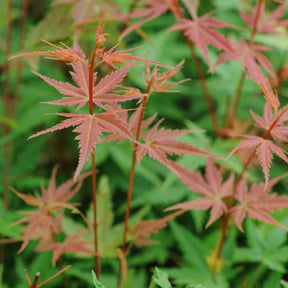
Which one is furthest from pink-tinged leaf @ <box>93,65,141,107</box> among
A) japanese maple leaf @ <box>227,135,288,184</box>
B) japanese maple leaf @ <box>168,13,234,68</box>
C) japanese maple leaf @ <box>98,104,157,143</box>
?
japanese maple leaf @ <box>168,13,234,68</box>

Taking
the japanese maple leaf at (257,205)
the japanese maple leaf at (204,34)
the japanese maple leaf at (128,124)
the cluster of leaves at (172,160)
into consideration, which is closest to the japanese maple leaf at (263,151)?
the cluster of leaves at (172,160)

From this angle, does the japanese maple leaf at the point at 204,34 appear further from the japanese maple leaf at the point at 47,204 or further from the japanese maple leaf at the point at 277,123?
the japanese maple leaf at the point at 47,204

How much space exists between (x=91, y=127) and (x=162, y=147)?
194mm

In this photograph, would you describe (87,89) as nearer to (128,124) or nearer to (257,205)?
(128,124)

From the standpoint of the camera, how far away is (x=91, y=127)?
79 centimetres

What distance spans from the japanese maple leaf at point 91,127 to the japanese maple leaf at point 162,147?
93 mm

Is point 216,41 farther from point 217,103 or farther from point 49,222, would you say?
point 217,103

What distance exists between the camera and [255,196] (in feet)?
3.47

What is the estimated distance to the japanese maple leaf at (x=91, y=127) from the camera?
2.48 ft

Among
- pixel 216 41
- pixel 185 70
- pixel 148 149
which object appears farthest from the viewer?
pixel 185 70

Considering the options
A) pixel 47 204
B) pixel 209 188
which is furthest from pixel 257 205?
pixel 47 204

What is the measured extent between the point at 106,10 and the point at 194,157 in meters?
0.61

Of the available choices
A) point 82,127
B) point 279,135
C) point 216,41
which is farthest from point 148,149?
point 216,41

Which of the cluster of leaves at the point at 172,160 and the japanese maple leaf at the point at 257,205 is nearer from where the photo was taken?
the cluster of leaves at the point at 172,160
